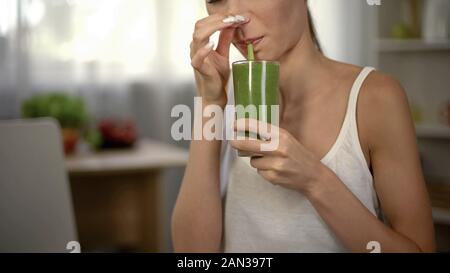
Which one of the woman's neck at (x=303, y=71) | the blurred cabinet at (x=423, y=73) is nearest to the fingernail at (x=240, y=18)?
the woman's neck at (x=303, y=71)

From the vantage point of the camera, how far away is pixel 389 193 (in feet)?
2.42

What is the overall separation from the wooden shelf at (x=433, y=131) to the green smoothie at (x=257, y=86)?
0.47 m

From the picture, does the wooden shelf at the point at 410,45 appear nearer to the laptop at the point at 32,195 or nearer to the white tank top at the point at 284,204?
the white tank top at the point at 284,204

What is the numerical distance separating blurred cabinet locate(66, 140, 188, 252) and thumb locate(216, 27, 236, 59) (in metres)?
1.05

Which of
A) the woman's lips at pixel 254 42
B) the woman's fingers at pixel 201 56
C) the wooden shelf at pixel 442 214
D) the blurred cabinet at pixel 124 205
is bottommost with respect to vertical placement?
the blurred cabinet at pixel 124 205

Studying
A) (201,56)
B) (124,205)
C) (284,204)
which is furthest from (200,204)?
(124,205)

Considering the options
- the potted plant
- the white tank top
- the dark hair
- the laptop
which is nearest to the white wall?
the dark hair

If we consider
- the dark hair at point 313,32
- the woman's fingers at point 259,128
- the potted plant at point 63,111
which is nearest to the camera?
the woman's fingers at point 259,128

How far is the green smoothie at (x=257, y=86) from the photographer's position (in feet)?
2.17

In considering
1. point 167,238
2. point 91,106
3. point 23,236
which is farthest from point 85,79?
point 23,236

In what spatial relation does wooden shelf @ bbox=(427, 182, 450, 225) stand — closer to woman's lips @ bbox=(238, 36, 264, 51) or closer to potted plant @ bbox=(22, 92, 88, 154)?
woman's lips @ bbox=(238, 36, 264, 51)

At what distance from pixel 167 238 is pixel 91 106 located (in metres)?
0.61

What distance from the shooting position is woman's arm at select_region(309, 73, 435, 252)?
722 mm

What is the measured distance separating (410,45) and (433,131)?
6.2 inches
